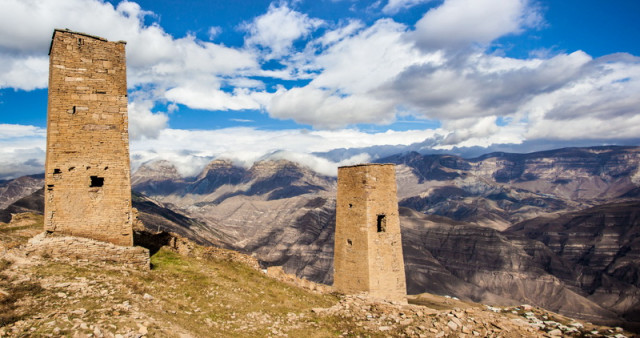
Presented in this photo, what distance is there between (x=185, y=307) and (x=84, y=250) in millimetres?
4799

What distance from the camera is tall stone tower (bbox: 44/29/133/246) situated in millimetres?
14180

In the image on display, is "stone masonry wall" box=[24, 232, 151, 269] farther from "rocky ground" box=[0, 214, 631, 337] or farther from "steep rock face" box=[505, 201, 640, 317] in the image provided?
"steep rock face" box=[505, 201, 640, 317]

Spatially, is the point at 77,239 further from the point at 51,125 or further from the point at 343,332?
the point at 343,332

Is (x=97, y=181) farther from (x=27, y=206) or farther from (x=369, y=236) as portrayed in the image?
(x=27, y=206)

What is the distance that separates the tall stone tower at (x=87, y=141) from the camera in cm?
1418

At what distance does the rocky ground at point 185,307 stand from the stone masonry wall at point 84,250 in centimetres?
37

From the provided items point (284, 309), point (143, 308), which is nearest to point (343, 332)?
point (284, 309)

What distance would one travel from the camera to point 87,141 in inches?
574

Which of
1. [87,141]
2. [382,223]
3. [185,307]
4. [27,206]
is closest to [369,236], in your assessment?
[382,223]

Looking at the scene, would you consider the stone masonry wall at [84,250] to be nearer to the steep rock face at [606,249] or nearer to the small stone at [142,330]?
the small stone at [142,330]

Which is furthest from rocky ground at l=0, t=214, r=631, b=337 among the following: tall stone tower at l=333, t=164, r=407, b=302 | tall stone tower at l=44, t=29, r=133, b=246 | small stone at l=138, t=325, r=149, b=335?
tall stone tower at l=333, t=164, r=407, b=302

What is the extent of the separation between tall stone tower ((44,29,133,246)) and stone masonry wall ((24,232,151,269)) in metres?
0.51

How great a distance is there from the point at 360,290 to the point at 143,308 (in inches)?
478

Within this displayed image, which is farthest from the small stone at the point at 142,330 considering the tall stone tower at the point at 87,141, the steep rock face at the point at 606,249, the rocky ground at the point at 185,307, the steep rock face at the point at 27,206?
the steep rock face at the point at 606,249
